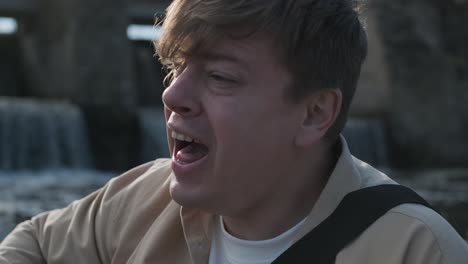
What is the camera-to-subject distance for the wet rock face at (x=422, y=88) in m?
11.5

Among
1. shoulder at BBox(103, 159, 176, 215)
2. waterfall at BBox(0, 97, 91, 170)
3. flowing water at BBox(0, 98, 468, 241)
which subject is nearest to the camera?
shoulder at BBox(103, 159, 176, 215)

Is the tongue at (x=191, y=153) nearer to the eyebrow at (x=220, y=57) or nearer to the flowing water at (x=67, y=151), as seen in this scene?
the eyebrow at (x=220, y=57)

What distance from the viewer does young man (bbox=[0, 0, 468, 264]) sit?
52.6 inches

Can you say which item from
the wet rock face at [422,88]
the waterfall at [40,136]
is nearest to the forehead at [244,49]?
the waterfall at [40,136]

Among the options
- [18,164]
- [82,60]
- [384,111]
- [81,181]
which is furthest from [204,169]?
[384,111]

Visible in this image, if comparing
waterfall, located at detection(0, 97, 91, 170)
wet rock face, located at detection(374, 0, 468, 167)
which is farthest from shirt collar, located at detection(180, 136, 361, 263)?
wet rock face, located at detection(374, 0, 468, 167)

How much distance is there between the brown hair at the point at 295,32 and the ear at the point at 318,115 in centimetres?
2

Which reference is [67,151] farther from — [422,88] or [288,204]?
[288,204]

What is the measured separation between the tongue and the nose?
68 mm

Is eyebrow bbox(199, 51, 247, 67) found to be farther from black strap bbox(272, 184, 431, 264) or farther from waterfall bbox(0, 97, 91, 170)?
waterfall bbox(0, 97, 91, 170)

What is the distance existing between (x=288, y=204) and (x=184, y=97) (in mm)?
300

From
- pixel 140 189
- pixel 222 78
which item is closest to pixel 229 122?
pixel 222 78

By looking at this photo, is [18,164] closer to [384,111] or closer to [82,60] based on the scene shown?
[82,60]

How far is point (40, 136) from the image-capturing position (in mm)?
10031
